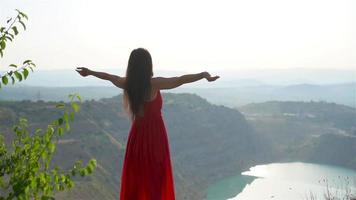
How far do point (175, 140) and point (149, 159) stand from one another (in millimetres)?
57607

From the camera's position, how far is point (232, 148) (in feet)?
217

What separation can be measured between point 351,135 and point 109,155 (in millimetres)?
42812

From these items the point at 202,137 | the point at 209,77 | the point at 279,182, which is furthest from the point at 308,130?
the point at 209,77

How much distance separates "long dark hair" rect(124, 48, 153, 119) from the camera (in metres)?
2.93

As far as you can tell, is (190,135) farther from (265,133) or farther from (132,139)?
(132,139)

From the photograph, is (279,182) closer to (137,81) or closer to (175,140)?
(175,140)

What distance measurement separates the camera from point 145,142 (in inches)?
123

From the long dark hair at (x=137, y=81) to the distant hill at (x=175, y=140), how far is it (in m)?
27.8

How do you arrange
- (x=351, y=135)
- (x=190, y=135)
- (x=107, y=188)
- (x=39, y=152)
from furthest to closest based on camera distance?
(x=351, y=135), (x=190, y=135), (x=107, y=188), (x=39, y=152)

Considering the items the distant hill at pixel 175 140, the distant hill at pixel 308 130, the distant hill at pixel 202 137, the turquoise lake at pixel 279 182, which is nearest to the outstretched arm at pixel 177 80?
the distant hill at pixel 175 140

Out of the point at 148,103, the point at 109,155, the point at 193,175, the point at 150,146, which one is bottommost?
the point at 193,175

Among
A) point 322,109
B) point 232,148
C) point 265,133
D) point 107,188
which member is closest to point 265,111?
point 322,109

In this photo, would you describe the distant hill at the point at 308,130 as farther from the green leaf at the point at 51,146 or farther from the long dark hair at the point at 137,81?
the green leaf at the point at 51,146

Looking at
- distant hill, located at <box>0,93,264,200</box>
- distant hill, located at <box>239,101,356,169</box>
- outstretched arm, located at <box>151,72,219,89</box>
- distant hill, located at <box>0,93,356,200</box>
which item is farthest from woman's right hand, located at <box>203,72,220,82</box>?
distant hill, located at <box>239,101,356,169</box>
